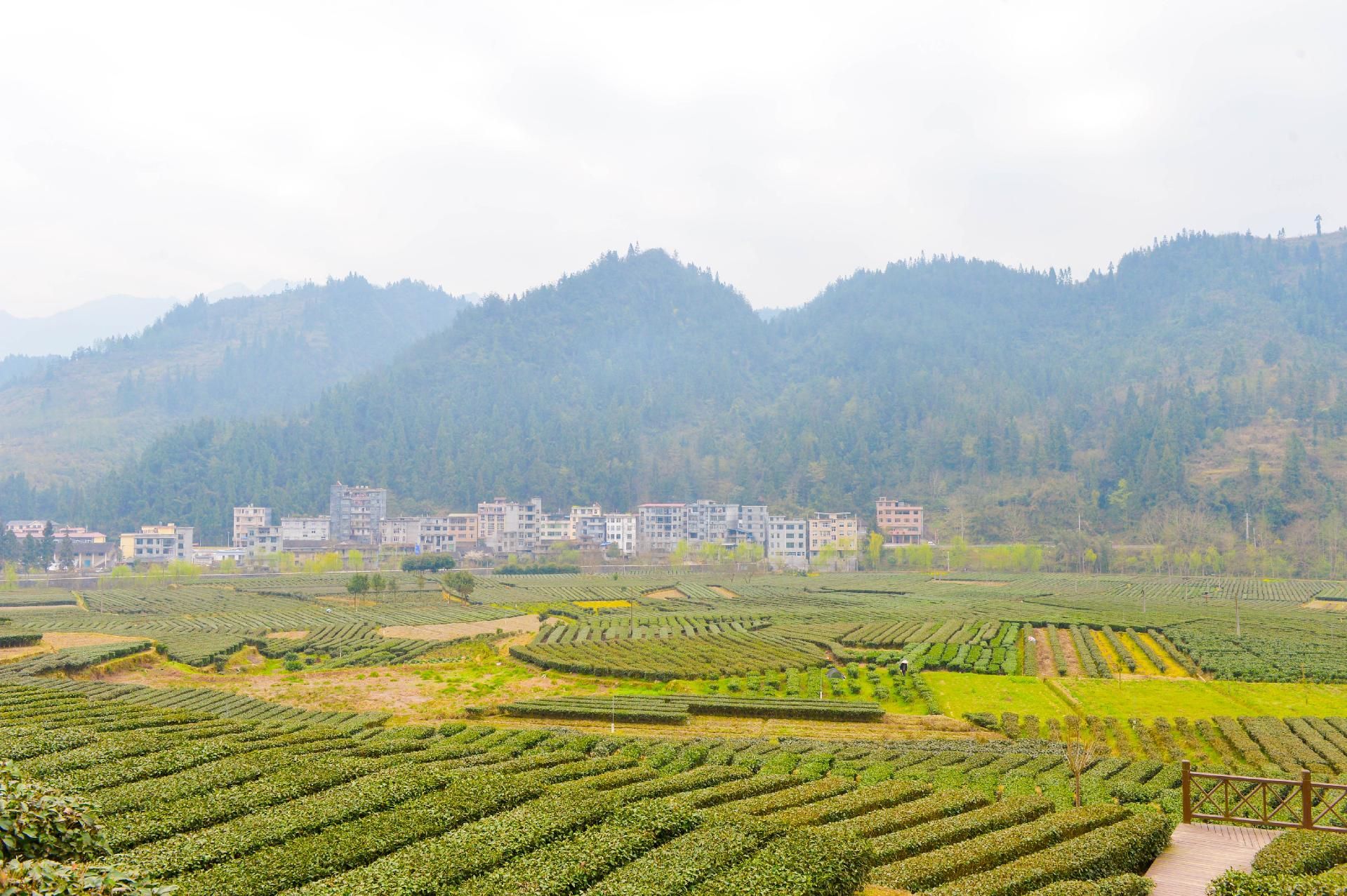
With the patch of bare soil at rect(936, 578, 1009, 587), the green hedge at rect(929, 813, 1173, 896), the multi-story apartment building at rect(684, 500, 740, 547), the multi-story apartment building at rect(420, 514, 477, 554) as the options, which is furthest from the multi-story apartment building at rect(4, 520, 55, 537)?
the green hedge at rect(929, 813, 1173, 896)

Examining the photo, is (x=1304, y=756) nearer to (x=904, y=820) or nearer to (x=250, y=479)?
(x=904, y=820)

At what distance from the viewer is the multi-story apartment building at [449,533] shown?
166125 millimetres

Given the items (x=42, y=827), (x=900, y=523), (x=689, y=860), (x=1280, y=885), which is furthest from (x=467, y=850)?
(x=900, y=523)

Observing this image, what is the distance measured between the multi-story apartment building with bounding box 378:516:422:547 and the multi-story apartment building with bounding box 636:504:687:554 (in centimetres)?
4313

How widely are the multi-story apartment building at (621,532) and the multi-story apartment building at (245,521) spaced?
219 ft

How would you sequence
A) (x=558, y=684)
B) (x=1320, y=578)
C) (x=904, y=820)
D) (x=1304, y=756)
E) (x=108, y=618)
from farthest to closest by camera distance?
(x=1320, y=578) → (x=108, y=618) → (x=558, y=684) → (x=1304, y=756) → (x=904, y=820)

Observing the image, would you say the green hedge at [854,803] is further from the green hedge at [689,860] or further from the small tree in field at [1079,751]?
the small tree in field at [1079,751]

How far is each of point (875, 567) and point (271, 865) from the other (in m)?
130

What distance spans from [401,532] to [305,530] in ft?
58.8

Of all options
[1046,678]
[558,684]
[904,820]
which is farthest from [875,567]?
[904,820]

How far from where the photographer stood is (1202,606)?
83.1 meters

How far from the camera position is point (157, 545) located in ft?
482

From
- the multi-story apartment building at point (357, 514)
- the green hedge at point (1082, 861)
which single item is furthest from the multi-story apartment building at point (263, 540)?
the green hedge at point (1082, 861)

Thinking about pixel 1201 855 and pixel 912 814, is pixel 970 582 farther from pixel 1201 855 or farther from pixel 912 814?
pixel 1201 855
